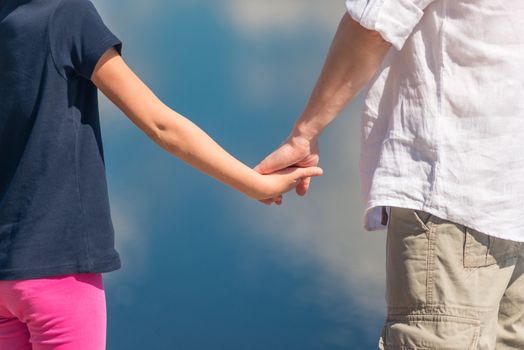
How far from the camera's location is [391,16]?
1187 mm

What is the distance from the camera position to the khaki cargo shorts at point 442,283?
4.00 ft

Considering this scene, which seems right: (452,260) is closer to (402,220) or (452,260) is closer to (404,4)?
(402,220)

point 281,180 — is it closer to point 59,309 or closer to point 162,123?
point 162,123

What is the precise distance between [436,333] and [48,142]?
599mm

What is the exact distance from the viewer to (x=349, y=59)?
1.27 metres

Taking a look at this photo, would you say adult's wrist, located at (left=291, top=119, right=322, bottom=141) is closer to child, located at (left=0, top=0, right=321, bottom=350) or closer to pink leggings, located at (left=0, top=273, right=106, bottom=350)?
child, located at (left=0, top=0, right=321, bottom=350)

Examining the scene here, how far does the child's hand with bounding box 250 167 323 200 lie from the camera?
4.85 ft

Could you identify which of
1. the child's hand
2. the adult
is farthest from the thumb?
the adult

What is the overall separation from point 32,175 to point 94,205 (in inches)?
3.7

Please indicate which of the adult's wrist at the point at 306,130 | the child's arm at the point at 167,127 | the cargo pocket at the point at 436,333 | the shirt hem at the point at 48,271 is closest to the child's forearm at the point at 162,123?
the child's arm at the point at 167,127

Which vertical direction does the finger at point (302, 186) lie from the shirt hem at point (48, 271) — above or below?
above

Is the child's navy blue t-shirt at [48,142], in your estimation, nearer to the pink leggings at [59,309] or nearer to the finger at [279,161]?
the pink leggings at [59,309]

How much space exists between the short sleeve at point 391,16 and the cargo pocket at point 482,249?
11.3 inches

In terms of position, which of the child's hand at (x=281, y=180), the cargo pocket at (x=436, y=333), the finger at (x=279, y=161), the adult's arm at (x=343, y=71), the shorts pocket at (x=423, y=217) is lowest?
the cargo pocket at (x=436, y=333)
